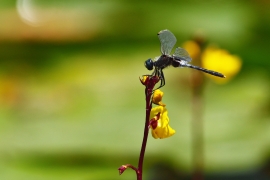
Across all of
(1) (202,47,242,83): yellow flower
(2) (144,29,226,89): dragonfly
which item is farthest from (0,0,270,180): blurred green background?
(2) (144,29,226,89): dragonfly

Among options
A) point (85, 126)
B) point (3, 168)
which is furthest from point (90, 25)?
point (3, 168)

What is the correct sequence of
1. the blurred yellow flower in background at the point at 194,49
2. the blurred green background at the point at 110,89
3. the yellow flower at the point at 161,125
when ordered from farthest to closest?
the blurred green background at the point at 110,89, the blurred yellow flower in background at the point at 194,49, the yellow flower at the point at 161,125

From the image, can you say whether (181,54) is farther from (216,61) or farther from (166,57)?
(216,61)

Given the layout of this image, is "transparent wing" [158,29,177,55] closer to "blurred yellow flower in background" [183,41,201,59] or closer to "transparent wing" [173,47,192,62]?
"transparent wing" [173,47,192,62]

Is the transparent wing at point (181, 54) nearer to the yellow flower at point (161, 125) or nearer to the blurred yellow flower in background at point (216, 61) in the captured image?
the yellow flower at point (161, 125)

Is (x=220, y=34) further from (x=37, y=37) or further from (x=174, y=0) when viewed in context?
(x=37, y=37)

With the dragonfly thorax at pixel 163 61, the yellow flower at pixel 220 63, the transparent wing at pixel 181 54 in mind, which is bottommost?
the dragonfly thorax at pixel 163 61

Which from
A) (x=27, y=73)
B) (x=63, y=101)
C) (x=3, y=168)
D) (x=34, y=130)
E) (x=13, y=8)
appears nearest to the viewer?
(x=3, y=168)

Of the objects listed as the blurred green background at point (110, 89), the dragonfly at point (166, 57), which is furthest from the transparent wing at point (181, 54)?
the blurred green background at point (110, 89)
